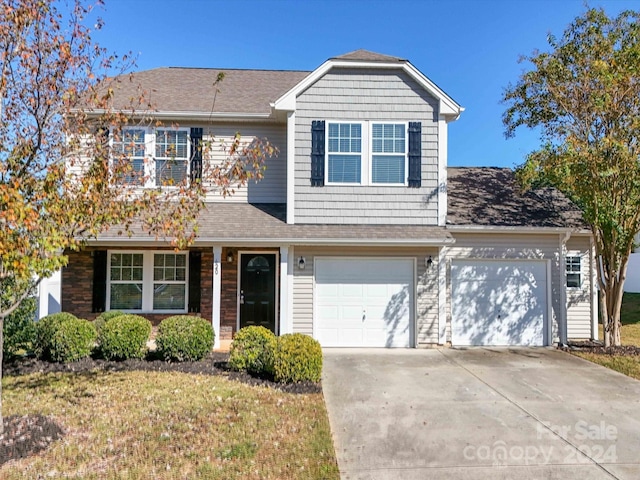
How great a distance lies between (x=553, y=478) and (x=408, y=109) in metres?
7.91

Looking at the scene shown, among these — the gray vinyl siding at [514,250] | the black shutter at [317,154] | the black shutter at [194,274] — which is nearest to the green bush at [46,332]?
the black shutter at [194,274]

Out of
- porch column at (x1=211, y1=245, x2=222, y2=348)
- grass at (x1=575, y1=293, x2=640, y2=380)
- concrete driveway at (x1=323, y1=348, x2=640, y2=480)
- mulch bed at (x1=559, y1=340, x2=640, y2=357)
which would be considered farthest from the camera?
mulch bed at (x1=559, y1=340, x2=640, y2=357)

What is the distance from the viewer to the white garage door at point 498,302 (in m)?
9.86

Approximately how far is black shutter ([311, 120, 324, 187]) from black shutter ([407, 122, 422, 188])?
2092mm

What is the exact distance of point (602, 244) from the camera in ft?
31.2

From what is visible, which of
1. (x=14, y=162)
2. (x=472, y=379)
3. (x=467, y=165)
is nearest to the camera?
(x=14, y=162)

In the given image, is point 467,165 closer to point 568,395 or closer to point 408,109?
point 408,109

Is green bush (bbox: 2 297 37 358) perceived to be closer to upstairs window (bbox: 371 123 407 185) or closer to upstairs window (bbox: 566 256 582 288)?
upstairs window (bbox: 371 123 407 185)

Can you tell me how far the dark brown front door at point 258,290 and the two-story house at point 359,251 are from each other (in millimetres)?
34

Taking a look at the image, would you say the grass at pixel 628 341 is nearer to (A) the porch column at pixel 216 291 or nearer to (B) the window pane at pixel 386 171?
(B) the window pane at pixel 386 171

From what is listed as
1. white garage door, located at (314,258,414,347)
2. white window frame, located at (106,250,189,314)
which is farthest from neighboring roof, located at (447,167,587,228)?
Answer: white window frame, located at (106,250,189,314)

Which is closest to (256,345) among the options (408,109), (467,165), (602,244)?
(408,109)

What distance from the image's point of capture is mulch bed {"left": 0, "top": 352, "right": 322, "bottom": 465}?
448 centimetres

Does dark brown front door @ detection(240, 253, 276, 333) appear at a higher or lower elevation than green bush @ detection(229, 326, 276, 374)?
higher
